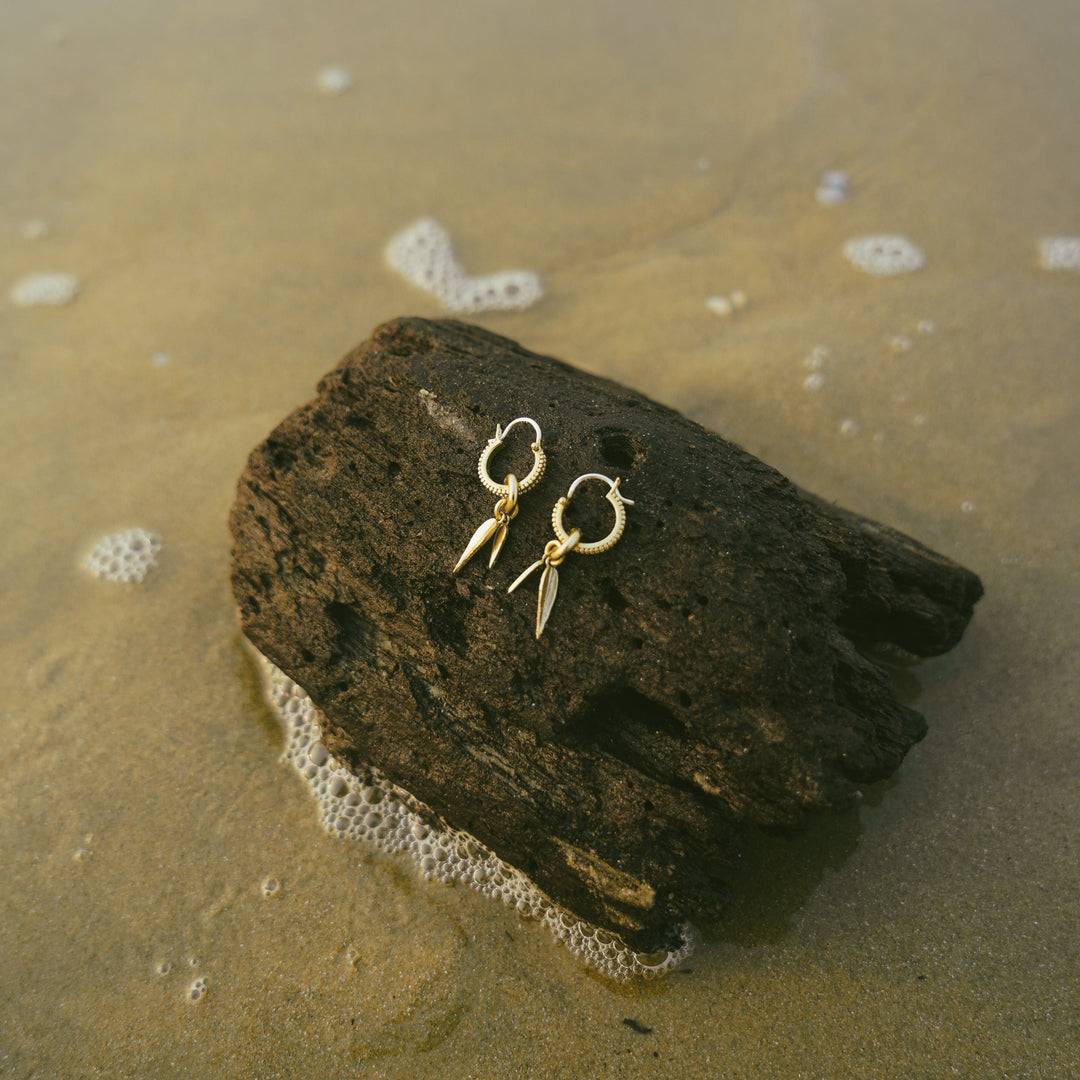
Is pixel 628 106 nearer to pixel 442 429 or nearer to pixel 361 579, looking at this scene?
pixel 442 429

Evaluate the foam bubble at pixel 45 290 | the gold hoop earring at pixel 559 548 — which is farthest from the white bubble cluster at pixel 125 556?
the gold hoop earring at pixel 559 548

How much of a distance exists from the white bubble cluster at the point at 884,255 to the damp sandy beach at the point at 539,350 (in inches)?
2.7

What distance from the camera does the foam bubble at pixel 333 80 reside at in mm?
5336

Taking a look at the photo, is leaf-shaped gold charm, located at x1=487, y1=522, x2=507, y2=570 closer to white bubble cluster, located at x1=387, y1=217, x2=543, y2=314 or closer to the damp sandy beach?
the damp sandy beach

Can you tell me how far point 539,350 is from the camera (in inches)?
164

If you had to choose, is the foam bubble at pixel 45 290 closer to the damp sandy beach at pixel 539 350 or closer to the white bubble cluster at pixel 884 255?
the damp sandy beach at pixel 539 350

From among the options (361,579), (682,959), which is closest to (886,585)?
(682,959)

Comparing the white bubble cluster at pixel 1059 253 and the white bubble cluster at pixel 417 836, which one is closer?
the white bubble cluster at pixel 417 836

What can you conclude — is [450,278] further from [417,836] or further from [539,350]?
[417,836]

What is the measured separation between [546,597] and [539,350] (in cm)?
230

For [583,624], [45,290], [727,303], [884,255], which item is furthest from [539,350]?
[45,290]

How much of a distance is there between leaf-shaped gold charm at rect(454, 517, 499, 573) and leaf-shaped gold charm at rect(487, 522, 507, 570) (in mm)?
18

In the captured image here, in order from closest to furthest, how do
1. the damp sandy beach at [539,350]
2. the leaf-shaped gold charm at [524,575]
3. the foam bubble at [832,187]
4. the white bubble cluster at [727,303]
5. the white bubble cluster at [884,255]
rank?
the leaf-shaped gold charm at [524,575] → the damp sandy beach at [539,350] → the white bubble cluster at [727,303] → the white bubble cluster at [884,255] → the foam bubble at [832,187]

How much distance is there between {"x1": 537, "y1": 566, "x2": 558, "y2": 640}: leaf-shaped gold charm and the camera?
7.21 feet
